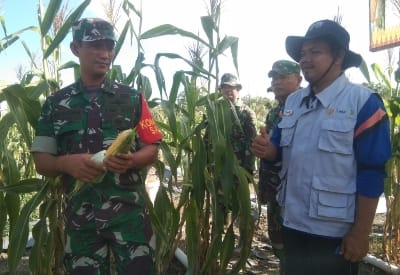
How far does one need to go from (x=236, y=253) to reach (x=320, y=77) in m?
2.00

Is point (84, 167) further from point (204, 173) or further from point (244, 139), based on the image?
point (244, 139)

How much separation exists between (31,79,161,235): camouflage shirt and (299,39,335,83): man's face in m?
0.63

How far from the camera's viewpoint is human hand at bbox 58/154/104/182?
1.41 metres

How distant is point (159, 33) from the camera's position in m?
1.99

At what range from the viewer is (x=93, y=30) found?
1.59 m

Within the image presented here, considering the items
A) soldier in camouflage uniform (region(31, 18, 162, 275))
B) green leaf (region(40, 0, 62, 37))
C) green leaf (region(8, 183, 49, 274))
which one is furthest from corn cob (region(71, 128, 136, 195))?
green leaf (region(40, 0, 62, 37))

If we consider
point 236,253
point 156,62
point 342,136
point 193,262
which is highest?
point 156,62

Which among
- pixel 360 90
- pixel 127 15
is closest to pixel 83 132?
pixel 127 15

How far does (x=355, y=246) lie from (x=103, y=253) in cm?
91

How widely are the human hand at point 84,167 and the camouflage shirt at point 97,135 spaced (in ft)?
0.39

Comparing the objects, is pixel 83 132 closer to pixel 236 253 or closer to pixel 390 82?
pixel 236 253

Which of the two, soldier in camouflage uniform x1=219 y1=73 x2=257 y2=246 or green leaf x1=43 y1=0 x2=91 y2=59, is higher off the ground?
green leaf x1=43 y1=0 x2=91 y2=59

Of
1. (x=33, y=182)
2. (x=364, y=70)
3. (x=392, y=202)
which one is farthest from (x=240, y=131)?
(x=33, y=182)

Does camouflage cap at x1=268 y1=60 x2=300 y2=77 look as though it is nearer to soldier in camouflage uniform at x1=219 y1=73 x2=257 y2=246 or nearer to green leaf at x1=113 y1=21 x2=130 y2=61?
soldier in camouflage uniform at x1=219 y1=73 x2=257 y2=246
